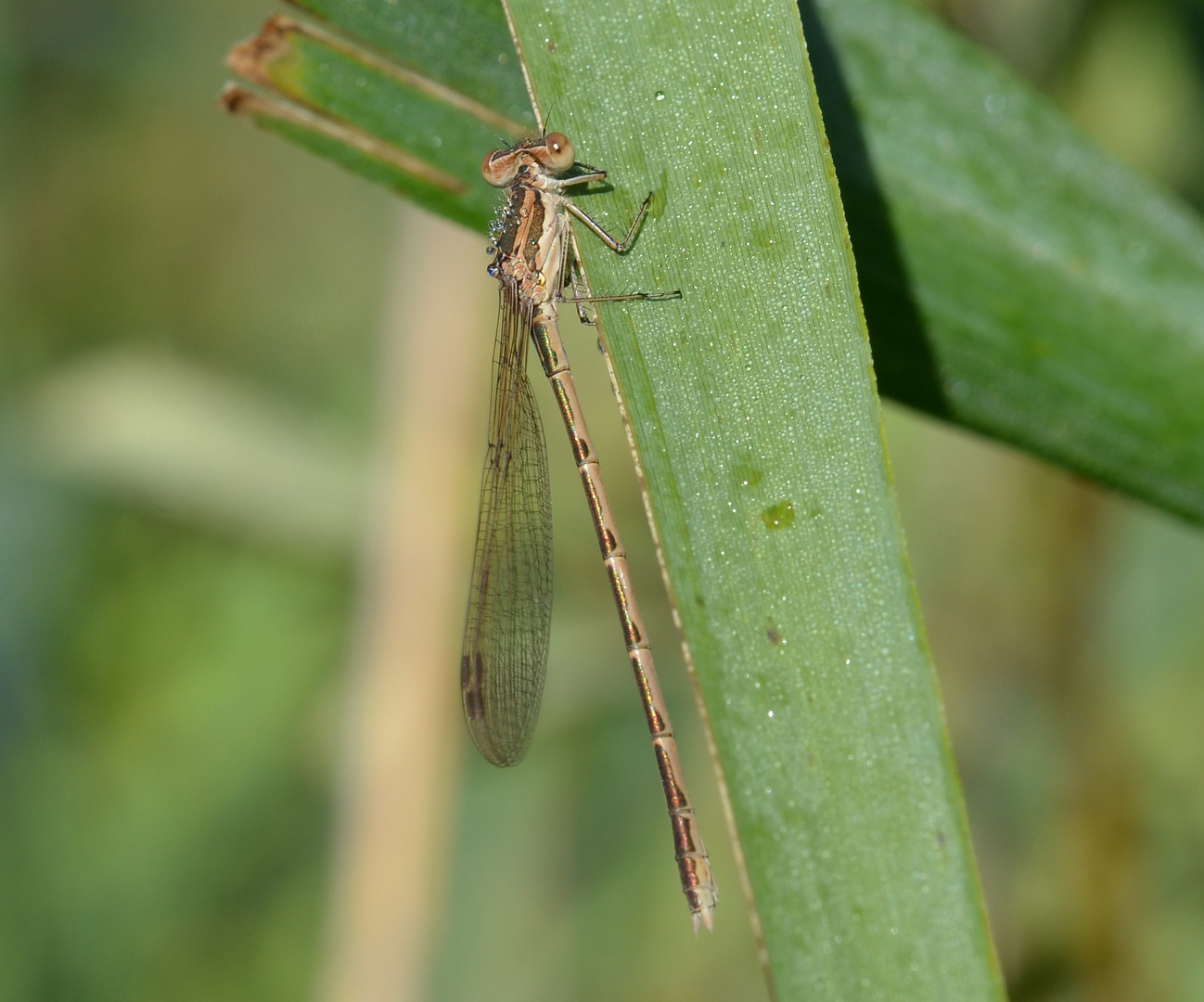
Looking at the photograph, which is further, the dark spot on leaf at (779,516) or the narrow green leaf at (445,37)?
the narrow green leaf at (445,37)

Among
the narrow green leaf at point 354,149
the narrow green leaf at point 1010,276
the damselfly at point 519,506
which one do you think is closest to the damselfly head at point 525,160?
the narrow green leaf at point 354,149

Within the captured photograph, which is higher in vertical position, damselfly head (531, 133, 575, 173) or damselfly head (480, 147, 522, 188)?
damselfly head (531, 133, 575, 173)

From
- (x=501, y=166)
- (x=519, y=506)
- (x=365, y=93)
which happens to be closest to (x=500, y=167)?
(x=501, y=166)

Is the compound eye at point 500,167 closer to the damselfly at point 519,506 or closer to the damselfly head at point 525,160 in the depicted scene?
the damselfly head at point 525,160

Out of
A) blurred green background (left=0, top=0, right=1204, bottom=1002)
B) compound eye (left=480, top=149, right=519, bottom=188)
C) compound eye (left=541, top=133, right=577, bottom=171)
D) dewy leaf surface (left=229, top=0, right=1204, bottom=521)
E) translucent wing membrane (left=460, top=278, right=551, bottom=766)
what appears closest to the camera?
compound eye (left=541, top=133, right=577, bottom=171)

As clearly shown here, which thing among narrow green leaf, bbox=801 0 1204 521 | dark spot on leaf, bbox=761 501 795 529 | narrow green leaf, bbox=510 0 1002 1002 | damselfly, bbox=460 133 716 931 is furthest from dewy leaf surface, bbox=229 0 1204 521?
damselfly, bbox=460 133 716 931

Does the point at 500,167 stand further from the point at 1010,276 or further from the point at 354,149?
the point at 1010,276

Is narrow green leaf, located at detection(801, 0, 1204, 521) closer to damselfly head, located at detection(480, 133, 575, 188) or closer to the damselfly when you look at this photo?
damselfly head, located at detection(480, 133, 575, 188)

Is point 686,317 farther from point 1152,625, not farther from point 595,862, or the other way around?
point 595,862
